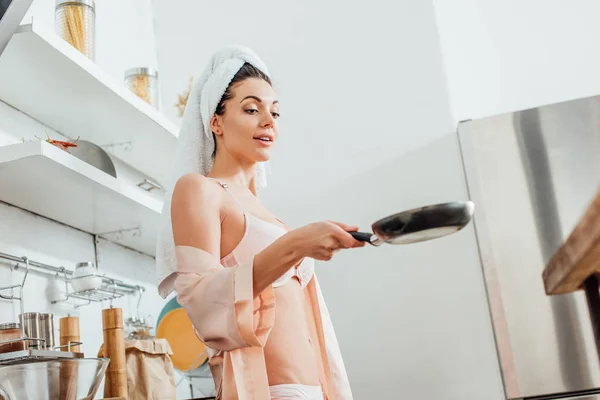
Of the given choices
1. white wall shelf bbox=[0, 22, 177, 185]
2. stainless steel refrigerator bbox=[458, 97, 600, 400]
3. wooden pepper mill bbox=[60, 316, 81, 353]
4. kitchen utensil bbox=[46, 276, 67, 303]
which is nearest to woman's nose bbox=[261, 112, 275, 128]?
white wall shelf bbox=[0, 22, 177, 185]

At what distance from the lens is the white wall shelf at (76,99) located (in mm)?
1533

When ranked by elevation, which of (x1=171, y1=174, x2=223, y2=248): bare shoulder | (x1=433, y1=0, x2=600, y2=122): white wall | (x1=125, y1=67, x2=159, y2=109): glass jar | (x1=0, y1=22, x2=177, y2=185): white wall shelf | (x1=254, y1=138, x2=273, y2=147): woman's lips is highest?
(x1=433, y1=0, x2=600, y2=122): white wall

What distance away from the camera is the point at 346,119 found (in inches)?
98.0

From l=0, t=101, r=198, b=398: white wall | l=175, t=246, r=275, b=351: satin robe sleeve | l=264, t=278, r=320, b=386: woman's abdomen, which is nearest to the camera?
l=175, t=246, r=275, b=351: satin robe sleeve

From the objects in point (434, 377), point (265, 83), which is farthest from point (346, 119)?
point (265, 83)

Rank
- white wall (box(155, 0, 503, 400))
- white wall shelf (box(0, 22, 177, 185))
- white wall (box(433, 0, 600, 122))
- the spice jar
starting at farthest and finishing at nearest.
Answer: white wall (box(433, 0, 600, 122)), white wall (box(155, 0, 503, 400)), white wall shelf (box(0, 22, 177, 185)), the spice jar

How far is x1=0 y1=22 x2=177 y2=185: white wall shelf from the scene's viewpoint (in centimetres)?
153

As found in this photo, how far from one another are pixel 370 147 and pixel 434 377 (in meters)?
0.74

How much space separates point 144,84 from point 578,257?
135 centimetres

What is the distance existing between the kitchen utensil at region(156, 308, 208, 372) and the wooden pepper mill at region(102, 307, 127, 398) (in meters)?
0.53

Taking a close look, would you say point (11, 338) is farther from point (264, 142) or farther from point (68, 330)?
point (264, 142)

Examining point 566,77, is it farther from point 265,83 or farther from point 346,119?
point 265,83

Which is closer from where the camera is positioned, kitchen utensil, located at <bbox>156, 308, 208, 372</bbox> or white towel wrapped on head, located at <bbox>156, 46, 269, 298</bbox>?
white towel wrapped on head, located at <bbox>156, 46, 269, 298</bbox>

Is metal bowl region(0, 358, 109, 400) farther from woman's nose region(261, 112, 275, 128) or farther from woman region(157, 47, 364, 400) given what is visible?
woman's nose region(261, 112, 275, 128)
